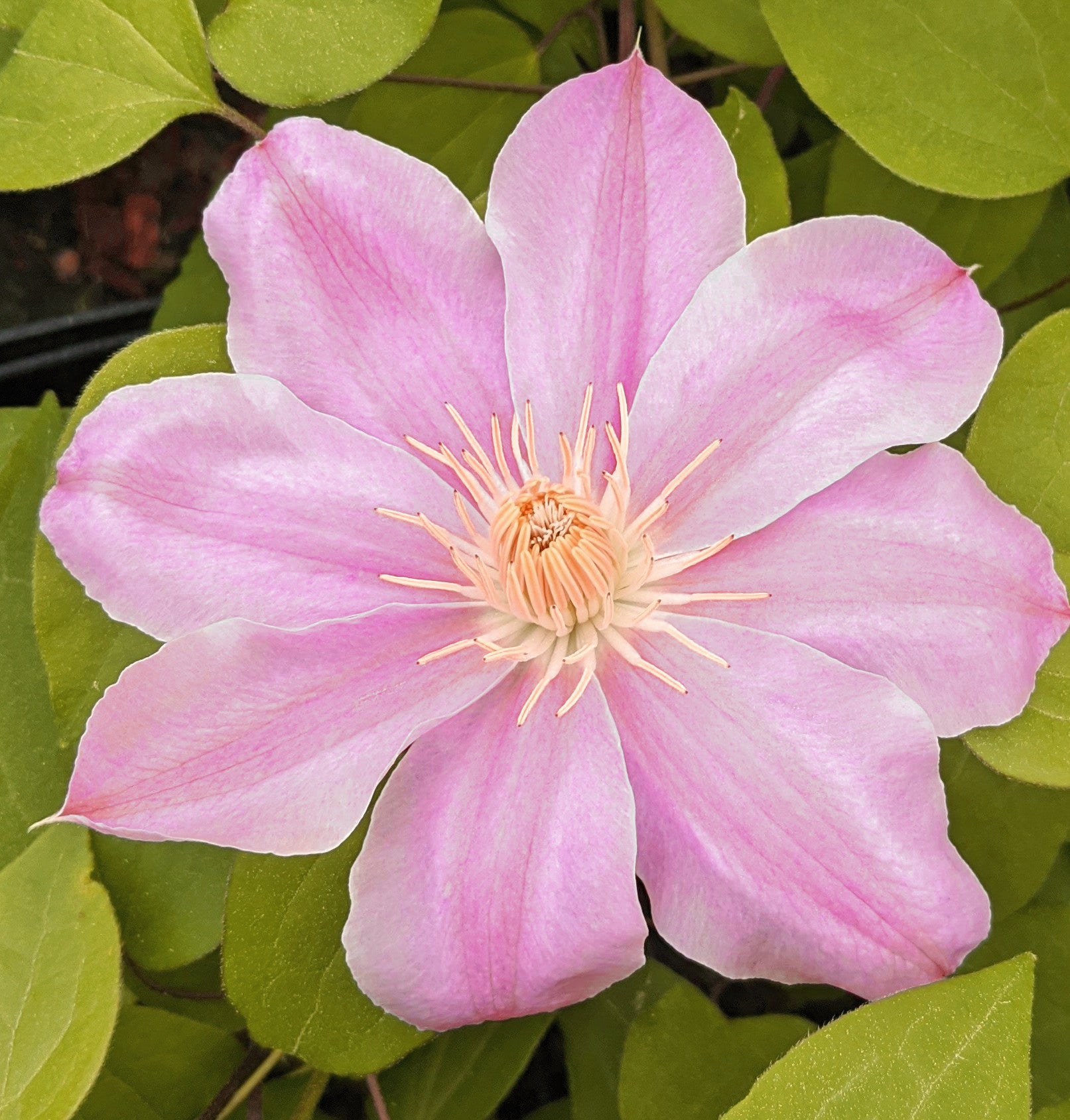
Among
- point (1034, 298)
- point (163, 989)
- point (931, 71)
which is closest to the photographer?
point (931, 71)

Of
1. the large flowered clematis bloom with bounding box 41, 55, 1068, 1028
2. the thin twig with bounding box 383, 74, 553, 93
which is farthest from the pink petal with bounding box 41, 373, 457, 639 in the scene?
the thin twig with bounding box 383, 74, 553, 93

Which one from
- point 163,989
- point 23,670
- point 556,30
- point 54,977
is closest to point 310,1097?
point 163,989

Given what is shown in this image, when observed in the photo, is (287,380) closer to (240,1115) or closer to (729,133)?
(729,133)

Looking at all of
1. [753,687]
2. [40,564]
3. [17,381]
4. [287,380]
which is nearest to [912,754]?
[753,687]

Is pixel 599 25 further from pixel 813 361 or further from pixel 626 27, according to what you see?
pixel 813 361

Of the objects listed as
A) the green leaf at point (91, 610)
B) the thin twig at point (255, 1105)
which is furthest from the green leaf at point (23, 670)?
the thin twig at point (255, 1105)
